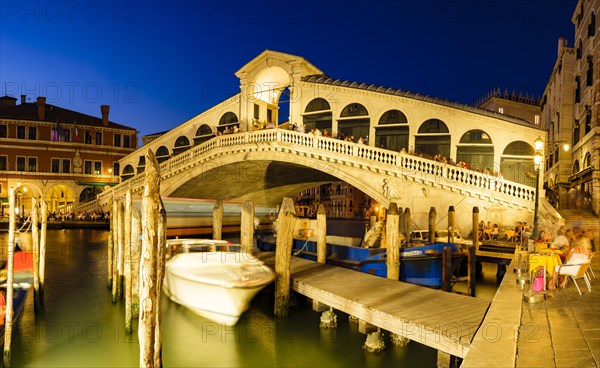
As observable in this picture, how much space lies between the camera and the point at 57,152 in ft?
90.4

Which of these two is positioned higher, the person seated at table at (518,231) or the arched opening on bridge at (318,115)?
the arched opening on bridge at (318,115)

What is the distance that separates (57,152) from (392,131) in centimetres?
2119

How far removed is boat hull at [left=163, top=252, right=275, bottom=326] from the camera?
20.9ft

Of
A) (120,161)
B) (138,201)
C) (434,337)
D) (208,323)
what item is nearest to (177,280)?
(208,323)

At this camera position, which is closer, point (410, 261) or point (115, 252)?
point (410, 261)

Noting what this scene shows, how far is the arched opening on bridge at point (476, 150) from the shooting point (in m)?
16.5

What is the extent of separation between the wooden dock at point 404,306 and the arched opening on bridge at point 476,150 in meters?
10.9

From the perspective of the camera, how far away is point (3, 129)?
2647cm

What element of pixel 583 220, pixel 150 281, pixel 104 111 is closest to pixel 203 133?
pixel 104 111

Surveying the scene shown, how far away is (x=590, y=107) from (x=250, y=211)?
1008 centimetres

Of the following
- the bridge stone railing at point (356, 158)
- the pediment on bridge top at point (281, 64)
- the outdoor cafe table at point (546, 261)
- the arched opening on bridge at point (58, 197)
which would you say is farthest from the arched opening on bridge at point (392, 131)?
the arched opening on bridge at point (58, 197)

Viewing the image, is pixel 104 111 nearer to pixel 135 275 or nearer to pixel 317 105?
pixel 317 105

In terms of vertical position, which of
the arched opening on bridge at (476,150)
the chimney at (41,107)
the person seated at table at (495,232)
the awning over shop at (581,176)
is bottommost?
the person seated at table at (495,232)

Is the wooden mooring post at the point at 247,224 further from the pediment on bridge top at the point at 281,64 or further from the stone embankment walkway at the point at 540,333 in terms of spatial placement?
the pediment on bridge top at the point at 281,64
